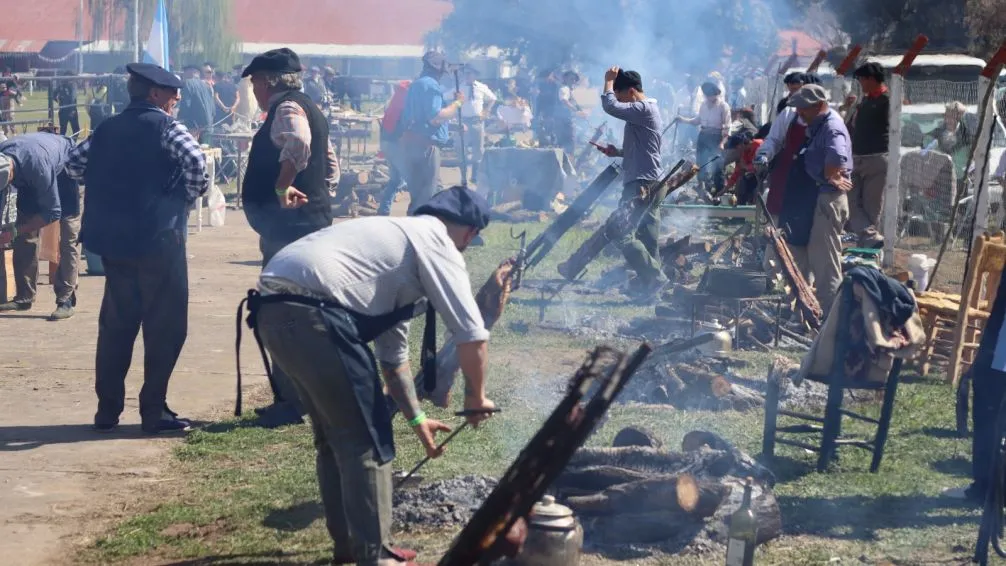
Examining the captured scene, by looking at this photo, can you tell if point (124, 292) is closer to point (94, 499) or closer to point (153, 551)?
point (94, 499)

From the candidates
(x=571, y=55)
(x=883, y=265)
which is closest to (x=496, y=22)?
(x=571, y=55)

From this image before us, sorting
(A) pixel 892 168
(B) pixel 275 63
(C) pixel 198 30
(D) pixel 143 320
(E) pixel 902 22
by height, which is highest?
(E) pixel 902 22

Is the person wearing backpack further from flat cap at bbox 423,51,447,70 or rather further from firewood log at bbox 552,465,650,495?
firewood log at bbox 552,465,650,495

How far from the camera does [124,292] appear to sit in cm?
713

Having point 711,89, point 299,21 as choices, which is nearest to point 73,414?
point 711,89

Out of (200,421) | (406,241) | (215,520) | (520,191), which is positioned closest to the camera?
(406,241)

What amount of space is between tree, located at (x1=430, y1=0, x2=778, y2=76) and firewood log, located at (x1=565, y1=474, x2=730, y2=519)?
3204cm

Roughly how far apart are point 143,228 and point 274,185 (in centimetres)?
80

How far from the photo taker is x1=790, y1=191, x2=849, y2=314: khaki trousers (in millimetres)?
9805

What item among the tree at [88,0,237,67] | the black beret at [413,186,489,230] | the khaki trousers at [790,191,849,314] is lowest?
the khaki trousers at [790,191,849,314]

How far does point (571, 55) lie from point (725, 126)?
23.4 metres

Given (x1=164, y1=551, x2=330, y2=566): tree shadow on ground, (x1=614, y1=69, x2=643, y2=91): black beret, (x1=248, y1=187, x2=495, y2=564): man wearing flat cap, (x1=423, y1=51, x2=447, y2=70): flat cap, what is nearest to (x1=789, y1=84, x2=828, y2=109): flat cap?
(x1=614, y1=69, x2=643, y2=91): black beret

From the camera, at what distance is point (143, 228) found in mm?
7043

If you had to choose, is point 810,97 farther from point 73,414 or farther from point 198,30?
point 198,30
